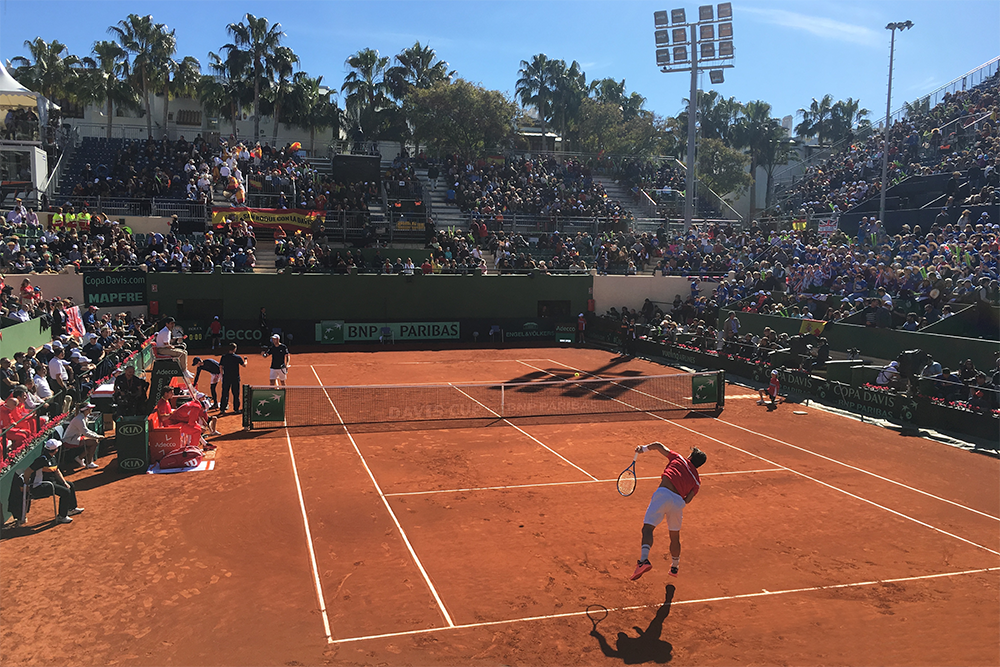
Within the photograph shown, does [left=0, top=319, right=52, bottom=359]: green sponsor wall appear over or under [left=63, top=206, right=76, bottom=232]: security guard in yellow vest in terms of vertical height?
under

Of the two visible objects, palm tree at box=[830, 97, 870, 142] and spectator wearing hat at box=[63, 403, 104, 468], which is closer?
spectator wearing hat at box=[63, 403, 104, 468]

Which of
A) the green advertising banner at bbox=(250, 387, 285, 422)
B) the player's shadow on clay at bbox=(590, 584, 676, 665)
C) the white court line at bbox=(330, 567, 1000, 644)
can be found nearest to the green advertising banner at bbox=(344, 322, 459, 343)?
the green advertising banner at bbox=(250, 387, 285, 422)

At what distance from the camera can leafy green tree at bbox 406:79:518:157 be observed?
50.0 metres

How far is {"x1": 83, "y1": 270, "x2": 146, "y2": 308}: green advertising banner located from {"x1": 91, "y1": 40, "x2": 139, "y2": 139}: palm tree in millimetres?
23628

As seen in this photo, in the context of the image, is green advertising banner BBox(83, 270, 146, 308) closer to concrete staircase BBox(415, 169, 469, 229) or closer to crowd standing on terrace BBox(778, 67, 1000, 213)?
concrete staircase BBox(415, 169, 469, 229)

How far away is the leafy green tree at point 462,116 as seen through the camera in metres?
50.0

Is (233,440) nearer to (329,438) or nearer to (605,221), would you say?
(329,438)

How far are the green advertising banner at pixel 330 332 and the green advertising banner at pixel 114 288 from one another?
23.9 ft

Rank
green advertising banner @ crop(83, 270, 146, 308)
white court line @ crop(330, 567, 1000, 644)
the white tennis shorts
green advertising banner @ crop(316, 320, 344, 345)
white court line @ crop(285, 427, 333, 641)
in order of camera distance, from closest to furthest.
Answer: white court line @ crop(330, 567, 1000, 644) < white court line @ crop(285, 427, 333, 641) < the white tennis shorts < green advertising banner @ crop(83, 270, 146, 308) < green advertising banner @ crop(316, 320, 344, 345)

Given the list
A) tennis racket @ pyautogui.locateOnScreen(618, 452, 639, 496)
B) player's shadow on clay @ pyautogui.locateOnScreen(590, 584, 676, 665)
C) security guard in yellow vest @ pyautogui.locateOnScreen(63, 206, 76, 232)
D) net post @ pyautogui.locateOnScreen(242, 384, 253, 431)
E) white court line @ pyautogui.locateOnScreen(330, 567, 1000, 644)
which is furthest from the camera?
security guard in yellow vest @ pyautogui.locateOnScreen(63, 206, 76, 232)

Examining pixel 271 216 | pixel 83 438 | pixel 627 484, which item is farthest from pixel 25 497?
pixel 271 216

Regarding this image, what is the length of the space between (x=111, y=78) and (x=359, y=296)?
1140 inches

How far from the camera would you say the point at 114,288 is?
1163 inches

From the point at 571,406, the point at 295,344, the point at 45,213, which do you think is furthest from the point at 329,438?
the point at 45,213
